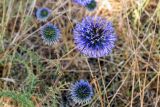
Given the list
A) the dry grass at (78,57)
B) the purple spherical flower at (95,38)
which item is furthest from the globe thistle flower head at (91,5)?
the purple spherical flower at (95,38)

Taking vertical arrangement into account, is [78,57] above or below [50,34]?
below

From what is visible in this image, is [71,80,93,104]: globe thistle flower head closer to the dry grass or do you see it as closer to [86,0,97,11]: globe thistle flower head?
the dry grass

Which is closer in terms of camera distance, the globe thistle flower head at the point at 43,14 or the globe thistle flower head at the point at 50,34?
the globe thistle flower head at the point at 50,34

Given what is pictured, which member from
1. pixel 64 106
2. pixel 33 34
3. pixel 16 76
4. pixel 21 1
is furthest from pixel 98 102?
pixel 21 1

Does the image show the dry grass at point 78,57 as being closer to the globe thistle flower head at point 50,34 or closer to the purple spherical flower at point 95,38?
the globe thistle flower head at point 50,34

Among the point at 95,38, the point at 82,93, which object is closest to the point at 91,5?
the point at 95,38

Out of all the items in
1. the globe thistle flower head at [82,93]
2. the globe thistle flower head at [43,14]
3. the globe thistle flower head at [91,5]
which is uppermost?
the globe thistle flower head at [91,5]

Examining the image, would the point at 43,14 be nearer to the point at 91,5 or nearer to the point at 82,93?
the point at 91,5
